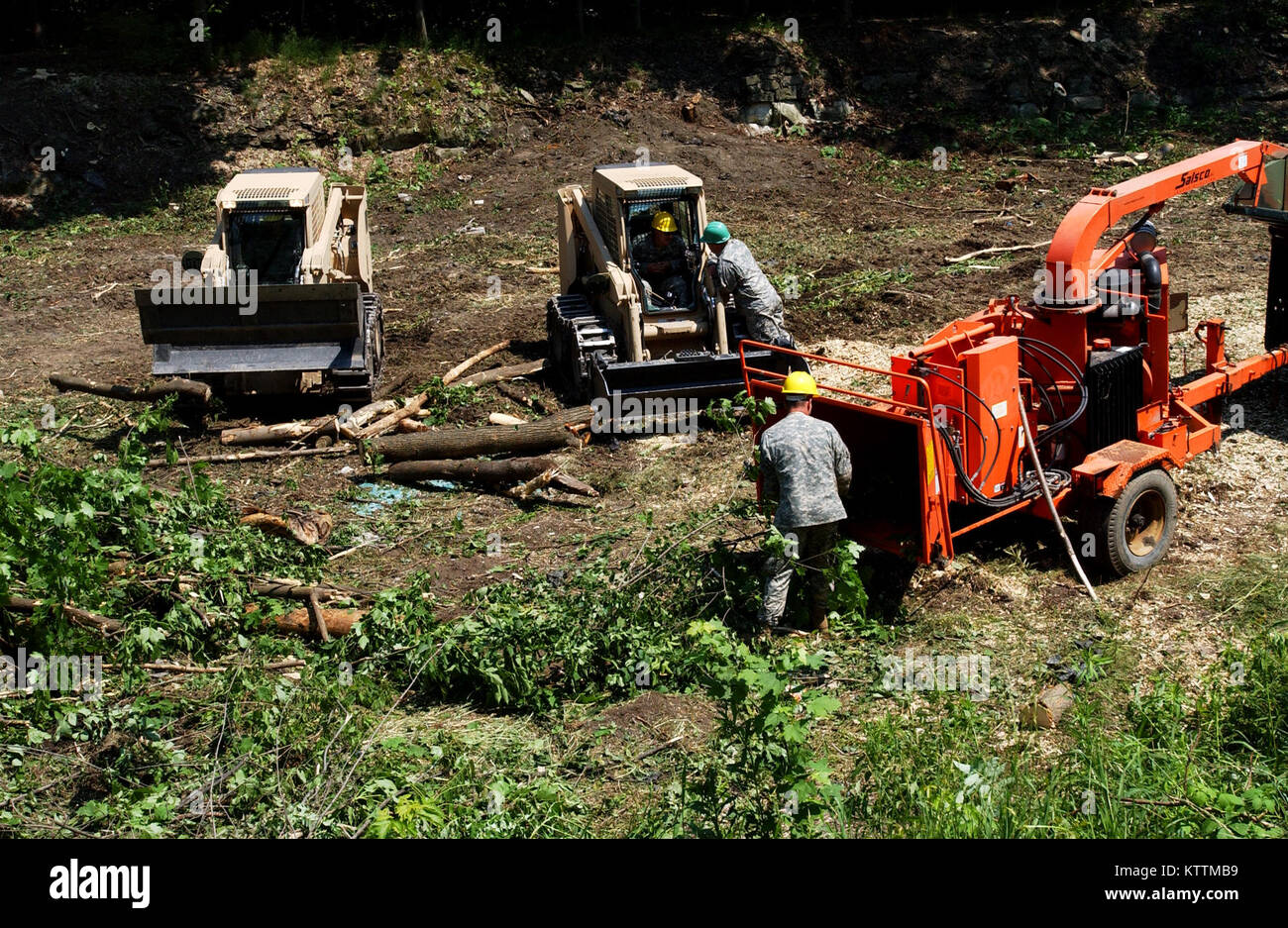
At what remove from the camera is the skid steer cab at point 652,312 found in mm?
11047

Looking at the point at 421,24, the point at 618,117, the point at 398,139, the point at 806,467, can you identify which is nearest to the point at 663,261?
the point at 806,467

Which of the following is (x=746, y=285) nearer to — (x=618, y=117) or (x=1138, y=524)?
(x=1138, y=524)

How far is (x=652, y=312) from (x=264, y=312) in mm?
3580

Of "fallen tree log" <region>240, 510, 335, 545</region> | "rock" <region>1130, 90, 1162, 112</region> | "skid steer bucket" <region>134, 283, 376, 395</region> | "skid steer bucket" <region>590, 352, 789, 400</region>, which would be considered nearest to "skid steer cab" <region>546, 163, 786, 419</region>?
"skid steer bucket" <region>590, 352, 789, 400</region>

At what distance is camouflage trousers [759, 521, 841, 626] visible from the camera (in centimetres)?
729

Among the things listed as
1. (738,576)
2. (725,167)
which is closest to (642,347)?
(738,576)

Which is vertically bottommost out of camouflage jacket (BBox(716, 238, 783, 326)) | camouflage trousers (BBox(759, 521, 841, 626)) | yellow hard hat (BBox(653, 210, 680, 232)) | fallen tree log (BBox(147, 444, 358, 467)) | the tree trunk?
fallen tree log (BBox(147, 444, 358, 467))

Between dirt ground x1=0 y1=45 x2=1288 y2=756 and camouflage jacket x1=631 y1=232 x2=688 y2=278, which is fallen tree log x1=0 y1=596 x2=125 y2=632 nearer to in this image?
dirt ground x1=0 y1=45 x2=1288 y2=756

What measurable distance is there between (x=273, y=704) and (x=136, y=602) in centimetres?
168

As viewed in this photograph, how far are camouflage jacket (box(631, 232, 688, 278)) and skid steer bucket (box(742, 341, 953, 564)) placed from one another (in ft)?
12.5

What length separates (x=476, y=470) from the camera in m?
10.1

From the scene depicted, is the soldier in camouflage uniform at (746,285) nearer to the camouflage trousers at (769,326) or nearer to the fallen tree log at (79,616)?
the camouflage trousers at (769,326)

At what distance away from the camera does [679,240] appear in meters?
11.8

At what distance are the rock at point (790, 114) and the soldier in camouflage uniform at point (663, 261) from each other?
1222cm
